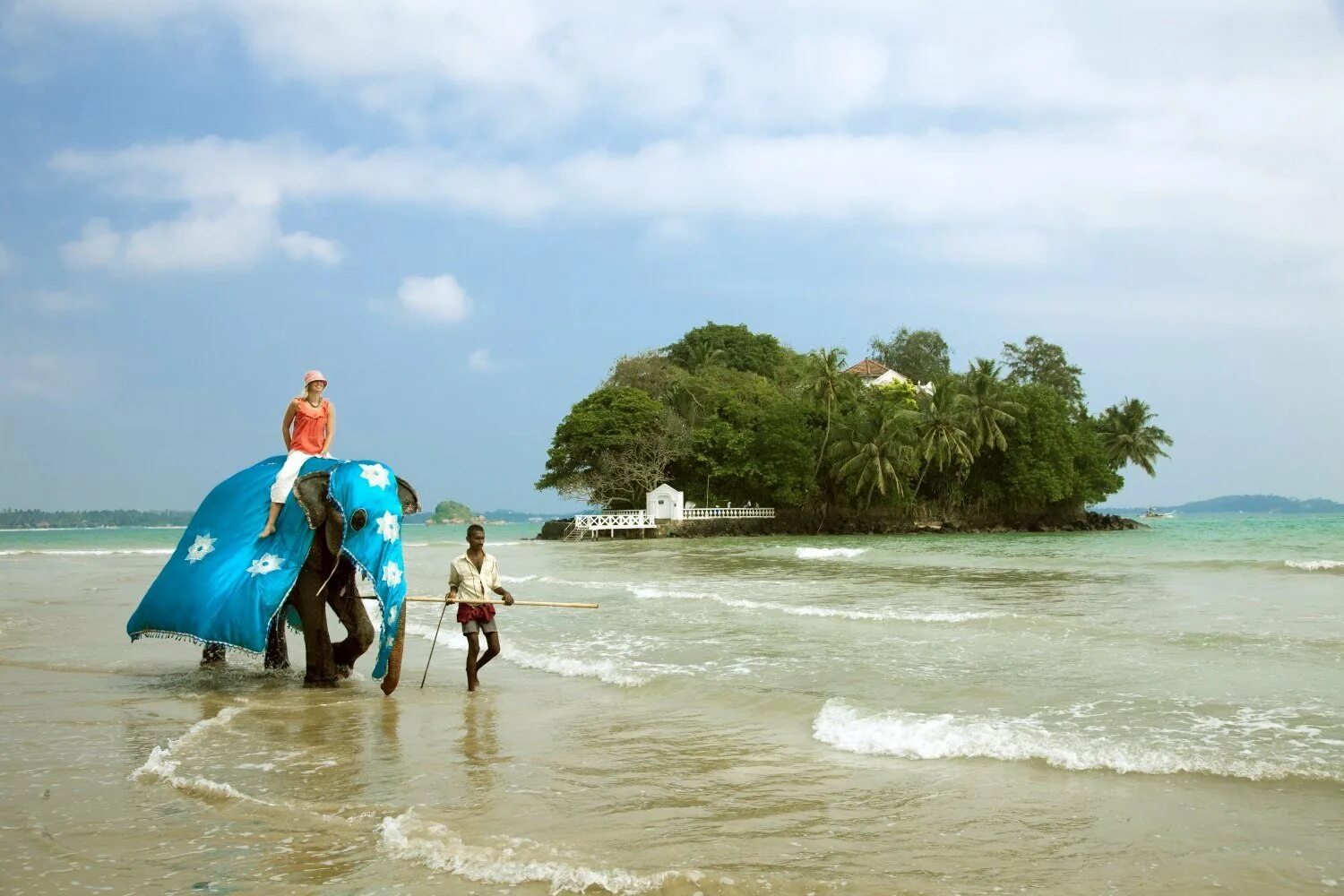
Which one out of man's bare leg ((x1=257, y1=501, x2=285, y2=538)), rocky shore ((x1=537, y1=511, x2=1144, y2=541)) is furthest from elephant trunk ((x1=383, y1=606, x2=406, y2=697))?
rocky shore ((x1=537, y1=511, x2=1144, y2=541))

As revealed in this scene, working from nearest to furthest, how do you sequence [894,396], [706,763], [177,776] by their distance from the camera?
[177,776] < [706,763] < [894,396]

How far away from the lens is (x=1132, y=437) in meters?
72.3

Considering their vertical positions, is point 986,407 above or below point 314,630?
above

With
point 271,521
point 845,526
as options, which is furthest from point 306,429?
point 845,526

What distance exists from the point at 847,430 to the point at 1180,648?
47.4 m

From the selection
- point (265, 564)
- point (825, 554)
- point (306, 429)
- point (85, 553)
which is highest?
point (306, 429)

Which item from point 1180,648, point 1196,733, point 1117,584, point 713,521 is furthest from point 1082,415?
point 1196,733

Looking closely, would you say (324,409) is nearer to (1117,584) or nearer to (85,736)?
(85,736)

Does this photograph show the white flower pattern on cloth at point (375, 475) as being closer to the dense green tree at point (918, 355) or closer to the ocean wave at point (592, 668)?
the ocean wave at point (592, 668)

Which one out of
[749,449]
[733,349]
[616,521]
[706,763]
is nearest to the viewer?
[706,763]

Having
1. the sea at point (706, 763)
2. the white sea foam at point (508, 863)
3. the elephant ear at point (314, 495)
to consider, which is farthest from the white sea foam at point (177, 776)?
the elephant ear at point (314, 495)

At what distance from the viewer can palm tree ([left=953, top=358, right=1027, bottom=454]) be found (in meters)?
58.0

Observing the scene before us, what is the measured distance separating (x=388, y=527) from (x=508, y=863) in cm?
417

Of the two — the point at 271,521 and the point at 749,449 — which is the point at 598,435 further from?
the point at 271,521
